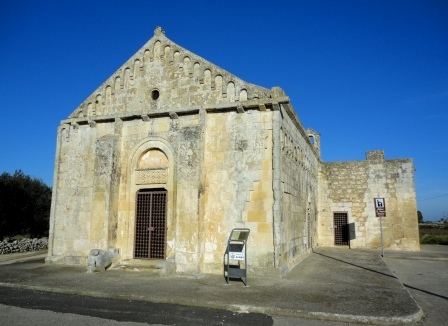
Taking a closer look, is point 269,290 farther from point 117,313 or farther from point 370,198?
point 370,198

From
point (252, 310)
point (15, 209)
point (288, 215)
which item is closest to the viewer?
point (252, 310)

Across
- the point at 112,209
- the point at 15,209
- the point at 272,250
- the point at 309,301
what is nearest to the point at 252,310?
the point at 309,301

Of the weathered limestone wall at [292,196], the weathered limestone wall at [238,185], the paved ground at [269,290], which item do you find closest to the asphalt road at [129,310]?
the paved ground at [269,290]

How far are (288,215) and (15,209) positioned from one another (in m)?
21.5

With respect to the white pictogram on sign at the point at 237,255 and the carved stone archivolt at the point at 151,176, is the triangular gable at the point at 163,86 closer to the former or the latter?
the carved stone archivolt at the point at 151,176

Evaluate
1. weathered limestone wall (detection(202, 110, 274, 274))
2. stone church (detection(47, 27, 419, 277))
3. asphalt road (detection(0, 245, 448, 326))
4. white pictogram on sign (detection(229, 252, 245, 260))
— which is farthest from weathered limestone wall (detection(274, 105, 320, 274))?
asphalt road (detection(0, 245, 448, 326))

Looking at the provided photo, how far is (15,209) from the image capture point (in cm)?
2402

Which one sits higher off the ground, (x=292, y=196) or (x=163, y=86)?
(x=163, y=86)

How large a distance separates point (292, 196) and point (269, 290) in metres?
5.07

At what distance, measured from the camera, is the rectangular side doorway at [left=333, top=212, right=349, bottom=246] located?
2063 centimetres

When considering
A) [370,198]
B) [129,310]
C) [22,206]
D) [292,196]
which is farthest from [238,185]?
[22,206]

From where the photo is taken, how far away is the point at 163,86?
11.8 metres

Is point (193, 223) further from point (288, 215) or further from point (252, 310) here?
point (252, 310)

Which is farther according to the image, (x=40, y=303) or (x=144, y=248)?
(x=144, y=248)
